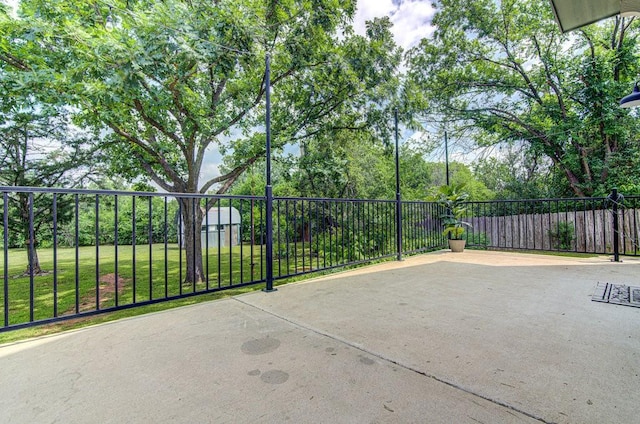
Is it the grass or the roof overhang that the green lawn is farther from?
the roof overhang

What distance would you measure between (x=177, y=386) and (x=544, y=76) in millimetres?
10764

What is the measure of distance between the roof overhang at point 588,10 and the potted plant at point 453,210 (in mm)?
3435

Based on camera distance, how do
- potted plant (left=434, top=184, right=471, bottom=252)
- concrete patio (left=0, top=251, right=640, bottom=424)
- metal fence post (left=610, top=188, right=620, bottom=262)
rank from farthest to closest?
potted plant (left=434, top=184, right=471, bottom=252)
metal fence post (left=610, top=188, right=620, bottom=262)
concrete patio (left=0, top=251, right=640, bottom=424)

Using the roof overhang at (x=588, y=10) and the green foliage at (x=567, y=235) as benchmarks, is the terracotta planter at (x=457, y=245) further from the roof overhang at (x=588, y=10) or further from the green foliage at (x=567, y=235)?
the roof overhang at (x=588, y=10)

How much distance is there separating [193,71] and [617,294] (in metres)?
5.81

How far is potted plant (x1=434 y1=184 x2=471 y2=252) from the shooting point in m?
5.67

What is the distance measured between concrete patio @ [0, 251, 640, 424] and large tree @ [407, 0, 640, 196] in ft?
19.1

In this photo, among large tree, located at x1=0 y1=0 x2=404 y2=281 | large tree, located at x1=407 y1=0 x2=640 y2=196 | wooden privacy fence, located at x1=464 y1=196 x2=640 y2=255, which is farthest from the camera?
large tree, located at x1=407 y1=0 x2=640 y2=196

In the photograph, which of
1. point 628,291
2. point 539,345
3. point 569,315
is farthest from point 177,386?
point 628,291

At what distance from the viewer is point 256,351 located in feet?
5.35

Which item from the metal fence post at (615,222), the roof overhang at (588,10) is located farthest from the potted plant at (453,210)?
the roof overhang at (588,10)

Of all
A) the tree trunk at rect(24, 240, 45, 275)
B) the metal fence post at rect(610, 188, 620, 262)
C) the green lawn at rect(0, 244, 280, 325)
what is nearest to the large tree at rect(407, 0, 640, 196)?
the metal fence post at rect(610, 188, 620, 262)

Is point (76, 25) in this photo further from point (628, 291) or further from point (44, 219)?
point (628, 291)

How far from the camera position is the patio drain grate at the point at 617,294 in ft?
7.71
